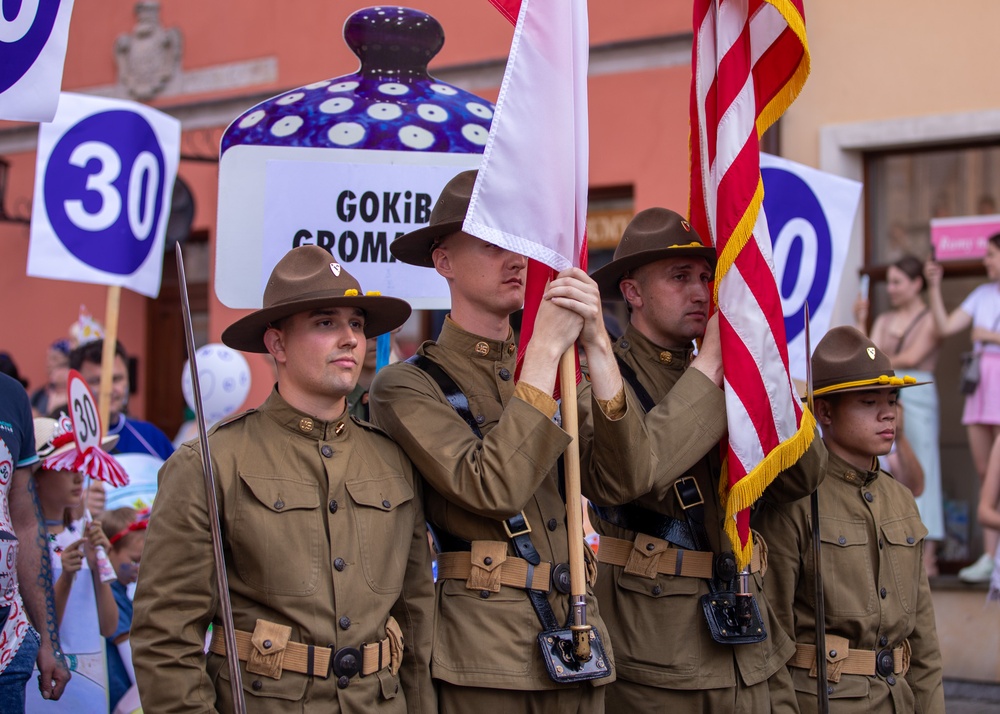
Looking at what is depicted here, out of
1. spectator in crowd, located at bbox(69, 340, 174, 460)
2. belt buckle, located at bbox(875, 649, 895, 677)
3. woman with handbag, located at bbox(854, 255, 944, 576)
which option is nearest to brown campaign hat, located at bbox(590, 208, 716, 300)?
belt buckle, located at bbox(875, 649, 895, 677)

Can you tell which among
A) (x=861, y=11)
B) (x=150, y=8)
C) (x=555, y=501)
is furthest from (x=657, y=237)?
(x=150, y=8)

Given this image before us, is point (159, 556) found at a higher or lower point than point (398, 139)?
lower

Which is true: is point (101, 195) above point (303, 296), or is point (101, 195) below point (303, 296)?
above

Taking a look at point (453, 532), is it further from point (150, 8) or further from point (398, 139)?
point (150, 8)

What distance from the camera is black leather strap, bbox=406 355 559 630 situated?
3795 mm

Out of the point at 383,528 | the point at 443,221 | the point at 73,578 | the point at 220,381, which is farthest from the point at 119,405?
the point at 383,528

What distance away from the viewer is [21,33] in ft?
14.7

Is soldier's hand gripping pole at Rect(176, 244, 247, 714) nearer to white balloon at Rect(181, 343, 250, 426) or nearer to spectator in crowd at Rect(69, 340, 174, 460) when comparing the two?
spectator in crowd at Rect(69, 340, 174, 460)

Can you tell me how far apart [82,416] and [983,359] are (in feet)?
18.7

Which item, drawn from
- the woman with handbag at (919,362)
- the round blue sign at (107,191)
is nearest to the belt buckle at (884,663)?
the round blue sign at (107,191)

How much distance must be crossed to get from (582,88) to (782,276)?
2481 millimetres

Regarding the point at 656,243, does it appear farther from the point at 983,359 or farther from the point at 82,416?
the point at 983,359

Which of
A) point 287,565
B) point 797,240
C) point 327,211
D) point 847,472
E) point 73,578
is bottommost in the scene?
point 73,578

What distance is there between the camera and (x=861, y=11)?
9555 mm
